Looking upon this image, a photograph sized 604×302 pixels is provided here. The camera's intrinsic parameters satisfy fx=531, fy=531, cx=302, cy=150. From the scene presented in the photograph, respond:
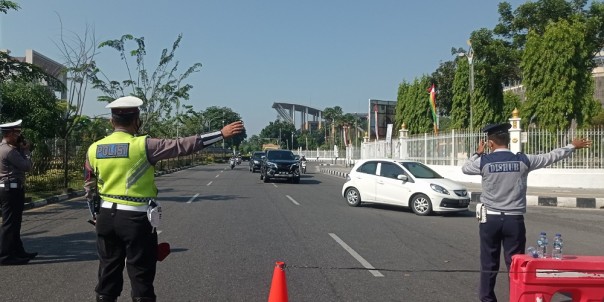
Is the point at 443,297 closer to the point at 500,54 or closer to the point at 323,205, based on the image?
the point at 323,205

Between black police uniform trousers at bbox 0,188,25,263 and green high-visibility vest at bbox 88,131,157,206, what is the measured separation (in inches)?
160

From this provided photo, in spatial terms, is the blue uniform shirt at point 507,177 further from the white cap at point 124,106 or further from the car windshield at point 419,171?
the car windshield at point 419,171

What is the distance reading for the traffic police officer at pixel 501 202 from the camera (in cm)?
→ 499

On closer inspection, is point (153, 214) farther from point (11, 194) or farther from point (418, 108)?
point (418, 108)

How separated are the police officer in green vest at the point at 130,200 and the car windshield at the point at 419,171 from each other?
10484 millimetres

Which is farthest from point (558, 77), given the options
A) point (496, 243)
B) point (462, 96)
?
point (496, 243)

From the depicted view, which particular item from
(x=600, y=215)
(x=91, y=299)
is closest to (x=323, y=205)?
(x=600, y=215)

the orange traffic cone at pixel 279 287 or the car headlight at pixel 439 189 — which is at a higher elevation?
the car headlight at pixel 439 189

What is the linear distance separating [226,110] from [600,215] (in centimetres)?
10177

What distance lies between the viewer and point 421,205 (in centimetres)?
1320

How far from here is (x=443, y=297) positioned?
5.70m

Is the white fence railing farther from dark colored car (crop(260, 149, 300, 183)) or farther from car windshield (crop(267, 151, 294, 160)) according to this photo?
dark colored car (crop(260, 149, 300, 183))

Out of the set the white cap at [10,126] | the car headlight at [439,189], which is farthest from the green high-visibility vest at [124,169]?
the car headlight at [439,189]

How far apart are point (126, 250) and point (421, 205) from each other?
10.3m
